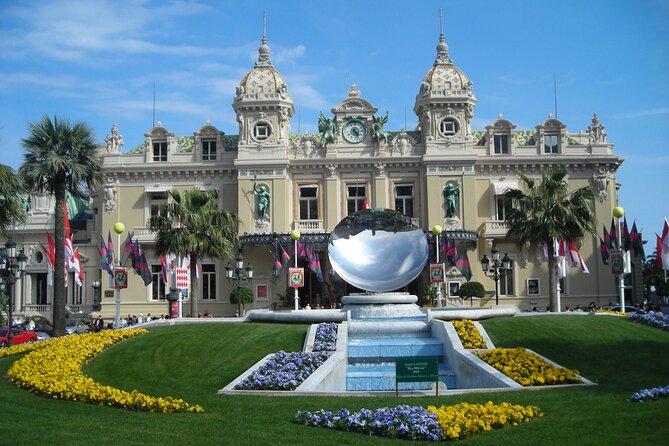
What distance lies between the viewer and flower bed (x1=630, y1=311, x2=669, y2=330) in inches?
1125

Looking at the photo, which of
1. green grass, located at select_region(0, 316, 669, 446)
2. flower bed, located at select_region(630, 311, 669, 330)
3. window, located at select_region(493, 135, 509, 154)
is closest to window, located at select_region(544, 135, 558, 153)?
window, located at select_region(493, 135, 509, 154)

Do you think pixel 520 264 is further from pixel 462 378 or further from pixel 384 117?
pixel 462 378

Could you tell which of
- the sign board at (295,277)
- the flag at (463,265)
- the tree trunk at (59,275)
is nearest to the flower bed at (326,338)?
the sign board at (295,277)

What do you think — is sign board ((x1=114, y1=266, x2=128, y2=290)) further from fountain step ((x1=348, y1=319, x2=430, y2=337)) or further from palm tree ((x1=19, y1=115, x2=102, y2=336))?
fountain step ((x1=348, y1=319, x2=430, y2=337))

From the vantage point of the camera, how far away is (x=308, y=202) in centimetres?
5566

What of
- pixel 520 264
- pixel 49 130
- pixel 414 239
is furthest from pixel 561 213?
pixel 49 130

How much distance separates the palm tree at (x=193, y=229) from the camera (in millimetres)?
41625

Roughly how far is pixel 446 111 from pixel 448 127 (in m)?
1.11

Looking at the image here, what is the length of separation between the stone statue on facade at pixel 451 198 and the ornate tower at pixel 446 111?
8.73ft

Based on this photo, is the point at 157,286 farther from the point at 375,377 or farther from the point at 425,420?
the point at 425,420

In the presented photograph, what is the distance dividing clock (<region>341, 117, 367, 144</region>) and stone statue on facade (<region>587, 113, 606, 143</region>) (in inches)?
639

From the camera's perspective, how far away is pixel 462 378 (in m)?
23.6

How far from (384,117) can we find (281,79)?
796cm

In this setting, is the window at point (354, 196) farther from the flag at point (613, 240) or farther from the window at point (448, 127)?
the flag at point (613, 240)
